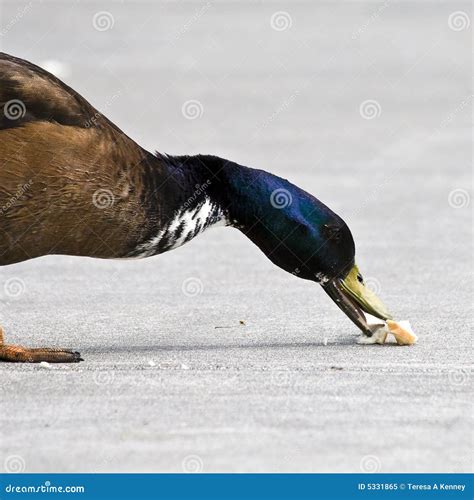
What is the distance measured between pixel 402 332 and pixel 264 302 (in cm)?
158

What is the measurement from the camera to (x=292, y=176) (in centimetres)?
1326

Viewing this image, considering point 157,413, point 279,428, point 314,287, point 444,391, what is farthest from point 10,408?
point 314,287

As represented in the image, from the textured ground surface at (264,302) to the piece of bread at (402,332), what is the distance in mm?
101

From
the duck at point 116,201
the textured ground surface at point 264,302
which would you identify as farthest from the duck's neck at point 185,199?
the textured ground surface at point 264,302

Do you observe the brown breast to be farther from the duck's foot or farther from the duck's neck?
the duck's foot

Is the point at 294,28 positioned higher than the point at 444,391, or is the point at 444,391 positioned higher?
the point at 294,28

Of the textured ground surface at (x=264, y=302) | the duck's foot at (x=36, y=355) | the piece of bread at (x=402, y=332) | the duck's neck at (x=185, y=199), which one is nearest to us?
the textured ground surface at (x=264, y=302)

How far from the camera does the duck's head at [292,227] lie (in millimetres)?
7574

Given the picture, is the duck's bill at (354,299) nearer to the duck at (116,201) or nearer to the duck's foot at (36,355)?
the duck at (116,201)

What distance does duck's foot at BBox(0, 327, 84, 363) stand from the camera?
7195mm

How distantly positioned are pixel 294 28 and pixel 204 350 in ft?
52.9

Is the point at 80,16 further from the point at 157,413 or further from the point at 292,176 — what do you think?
the point at 157,413

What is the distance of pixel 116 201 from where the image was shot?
7227mm

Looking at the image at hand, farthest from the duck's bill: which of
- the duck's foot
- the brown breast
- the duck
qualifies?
the duck's foot
